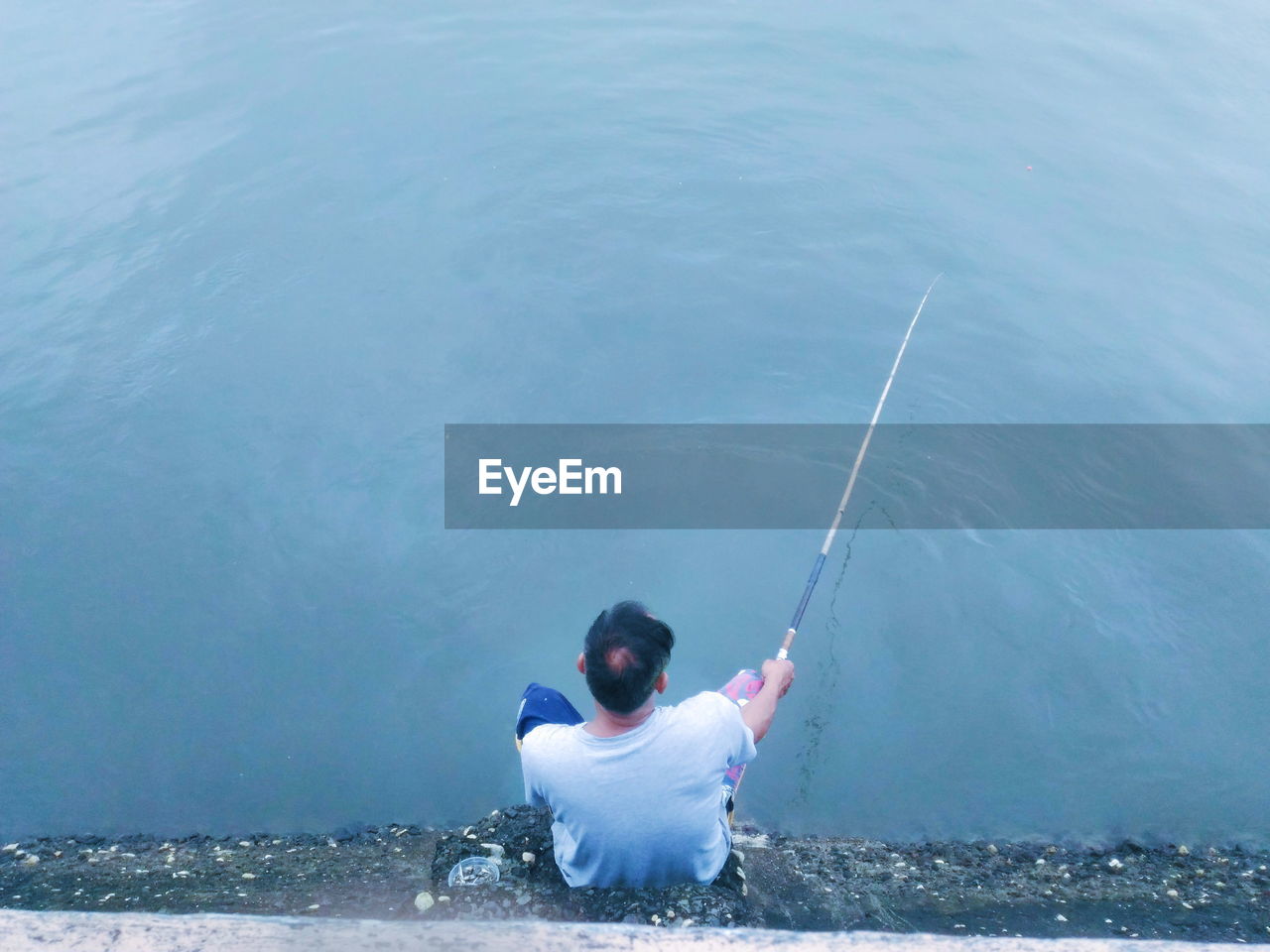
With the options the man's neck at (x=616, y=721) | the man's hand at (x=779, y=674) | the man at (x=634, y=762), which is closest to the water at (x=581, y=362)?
the man's hand at (x=779, y=674)

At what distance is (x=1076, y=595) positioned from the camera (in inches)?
216

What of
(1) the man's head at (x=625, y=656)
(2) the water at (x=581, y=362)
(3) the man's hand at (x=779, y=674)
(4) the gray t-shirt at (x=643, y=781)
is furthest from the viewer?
(2) the water at (x=581, y=362)

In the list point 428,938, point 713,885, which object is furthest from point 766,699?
point 428,938

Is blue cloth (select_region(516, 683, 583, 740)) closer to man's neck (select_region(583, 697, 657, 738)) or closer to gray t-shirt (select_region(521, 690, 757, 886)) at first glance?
gray t-shirt (select_region(521, 690, 757, 886))

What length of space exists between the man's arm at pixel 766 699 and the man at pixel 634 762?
21cm

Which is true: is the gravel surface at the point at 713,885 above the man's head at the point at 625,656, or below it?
below

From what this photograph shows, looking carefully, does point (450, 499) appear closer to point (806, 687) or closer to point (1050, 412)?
point (806, 687)

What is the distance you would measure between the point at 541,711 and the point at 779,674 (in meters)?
0.88

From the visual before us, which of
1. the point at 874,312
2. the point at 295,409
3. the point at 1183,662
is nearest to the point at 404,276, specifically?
the point at 295,409

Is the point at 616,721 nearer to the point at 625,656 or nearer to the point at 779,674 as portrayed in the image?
the point at 625,656

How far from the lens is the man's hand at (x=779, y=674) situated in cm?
333

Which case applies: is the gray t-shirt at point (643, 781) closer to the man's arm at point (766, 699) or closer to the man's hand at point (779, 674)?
the man's arm at point (766, 699)

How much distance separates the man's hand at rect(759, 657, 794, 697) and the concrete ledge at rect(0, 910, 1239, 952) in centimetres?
93

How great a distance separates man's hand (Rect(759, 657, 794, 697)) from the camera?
333 centimetres
